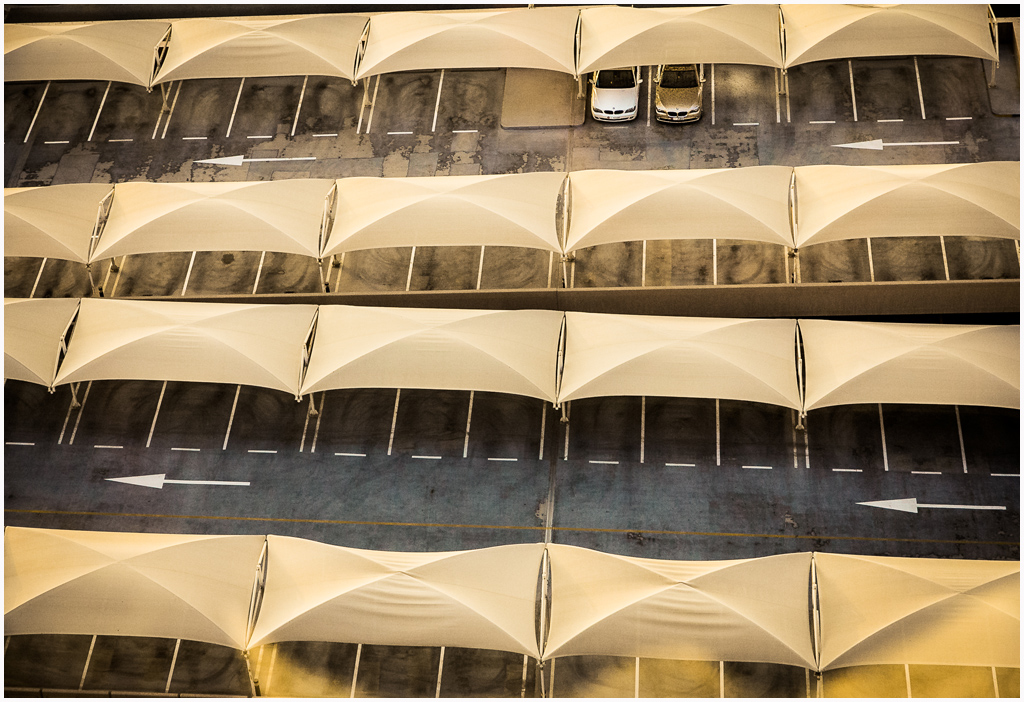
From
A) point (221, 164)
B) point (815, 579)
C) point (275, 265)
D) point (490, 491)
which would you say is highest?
point (221, 164)

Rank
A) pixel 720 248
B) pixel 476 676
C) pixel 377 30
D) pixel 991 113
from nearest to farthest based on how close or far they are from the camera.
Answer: pixel 476 676 → pixel 720 248 → pixel 991 113 → pixel 377 30

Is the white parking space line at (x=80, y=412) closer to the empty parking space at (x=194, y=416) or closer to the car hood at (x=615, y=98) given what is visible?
the empty parking space at (x=194, y=416)

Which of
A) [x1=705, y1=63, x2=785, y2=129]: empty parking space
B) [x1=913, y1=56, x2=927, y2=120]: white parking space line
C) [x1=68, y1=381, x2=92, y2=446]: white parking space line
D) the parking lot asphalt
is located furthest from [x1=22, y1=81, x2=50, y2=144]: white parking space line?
[x1=913, y1=56, x2=927, y2=120]: white parking space line

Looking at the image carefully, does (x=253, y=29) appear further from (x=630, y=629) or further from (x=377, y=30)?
(x=630, y=629)

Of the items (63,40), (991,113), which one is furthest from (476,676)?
(63,40)

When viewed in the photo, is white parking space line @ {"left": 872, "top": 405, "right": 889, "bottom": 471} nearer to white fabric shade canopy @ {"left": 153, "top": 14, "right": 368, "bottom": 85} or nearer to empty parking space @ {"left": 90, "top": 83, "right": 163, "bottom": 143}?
white fabric shade canopy @ {"left": 153, "top": 14, "right": 368, "bottom": 85}

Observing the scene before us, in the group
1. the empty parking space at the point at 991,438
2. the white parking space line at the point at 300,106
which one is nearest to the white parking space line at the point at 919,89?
the empty parking space at the point at 991,438

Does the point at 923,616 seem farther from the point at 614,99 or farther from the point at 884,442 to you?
the point at 614,99
